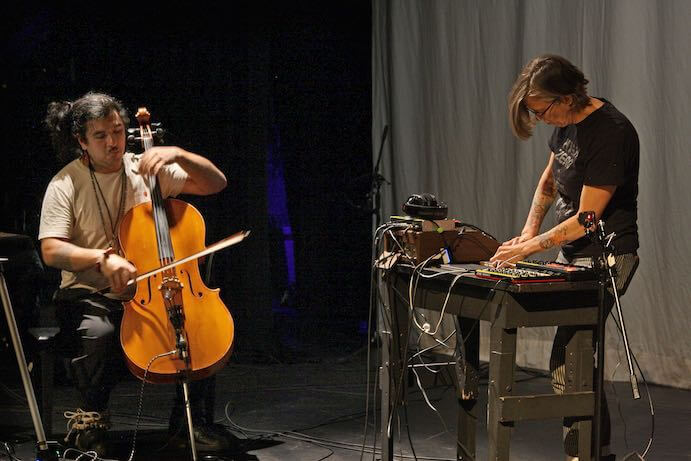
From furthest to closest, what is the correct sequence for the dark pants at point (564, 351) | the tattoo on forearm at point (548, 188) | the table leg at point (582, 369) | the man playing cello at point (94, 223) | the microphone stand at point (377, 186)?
the microphone stand at point (377, 186) < the man playing cello at point (94, 223) < the tattoo on forearm at point (548, 188) < the dark pants at point (564, 351) < the table leg at point (582, 369)

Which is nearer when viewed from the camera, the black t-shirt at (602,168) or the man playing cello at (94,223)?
the black t-shirt at (602,168)

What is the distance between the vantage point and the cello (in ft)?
10.8

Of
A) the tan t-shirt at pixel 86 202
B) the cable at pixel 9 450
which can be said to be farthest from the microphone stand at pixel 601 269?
the cable at pixel 9 450

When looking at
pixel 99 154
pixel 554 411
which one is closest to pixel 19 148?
pixel 99 154

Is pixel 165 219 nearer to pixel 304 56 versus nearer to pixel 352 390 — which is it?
pixel 352 390

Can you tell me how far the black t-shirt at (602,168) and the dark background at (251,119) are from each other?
2.79 meters

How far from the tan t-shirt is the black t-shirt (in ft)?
4.96

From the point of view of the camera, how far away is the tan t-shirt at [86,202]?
11.8 ft

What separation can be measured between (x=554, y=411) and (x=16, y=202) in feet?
11.4

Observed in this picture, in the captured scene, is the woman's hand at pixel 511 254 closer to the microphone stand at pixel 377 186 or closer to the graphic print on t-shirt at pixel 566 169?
A: the graphic print on t-shirt at pixel 566 169

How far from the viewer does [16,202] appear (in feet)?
16.8

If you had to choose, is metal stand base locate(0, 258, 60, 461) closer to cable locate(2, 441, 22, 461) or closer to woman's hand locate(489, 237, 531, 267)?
cable locate(2, 441, 22, 461)

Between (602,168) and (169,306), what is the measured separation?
5.13 ft

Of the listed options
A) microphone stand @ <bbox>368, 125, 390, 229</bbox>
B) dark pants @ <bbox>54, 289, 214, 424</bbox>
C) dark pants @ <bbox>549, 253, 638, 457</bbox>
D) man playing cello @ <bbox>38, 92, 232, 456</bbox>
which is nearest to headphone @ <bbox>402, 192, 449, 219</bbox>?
dark pants @ <bbox>549, 253, 638, 457</bbox>
